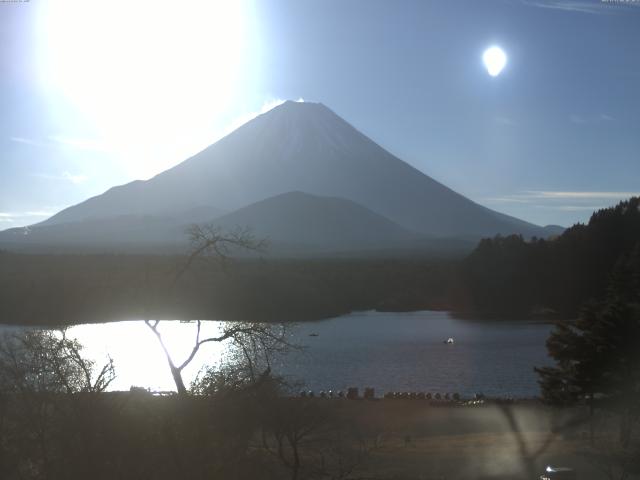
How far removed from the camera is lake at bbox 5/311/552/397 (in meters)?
27.8

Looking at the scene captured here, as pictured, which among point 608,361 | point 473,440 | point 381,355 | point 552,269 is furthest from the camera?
point 552,269

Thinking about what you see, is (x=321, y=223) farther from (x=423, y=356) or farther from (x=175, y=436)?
(x=175, y=436)

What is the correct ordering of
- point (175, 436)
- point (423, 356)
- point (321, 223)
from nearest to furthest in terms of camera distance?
point (175, 436) → point (423, 356) → point (321, 223)

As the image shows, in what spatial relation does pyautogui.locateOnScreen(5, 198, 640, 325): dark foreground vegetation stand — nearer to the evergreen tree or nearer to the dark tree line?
the dark tree line

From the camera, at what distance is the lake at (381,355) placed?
27.8 meters

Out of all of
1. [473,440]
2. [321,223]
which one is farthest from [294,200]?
[473,440]

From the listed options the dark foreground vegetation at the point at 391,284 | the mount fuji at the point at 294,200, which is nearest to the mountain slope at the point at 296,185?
the mount fuji at the point at 294,200

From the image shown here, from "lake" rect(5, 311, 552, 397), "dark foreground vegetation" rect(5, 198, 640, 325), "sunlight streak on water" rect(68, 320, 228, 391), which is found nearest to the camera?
"sunlight streak on water" rect(68, 320, 228, 391)

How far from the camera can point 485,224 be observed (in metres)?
186

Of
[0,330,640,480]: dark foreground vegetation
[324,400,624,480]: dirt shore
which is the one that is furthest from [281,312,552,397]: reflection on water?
[0,330,640,480]: dark foreground vegetation

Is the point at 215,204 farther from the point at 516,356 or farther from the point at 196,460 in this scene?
the point at 196,460

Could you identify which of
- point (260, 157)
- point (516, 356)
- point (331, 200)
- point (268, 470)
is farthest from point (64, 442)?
point (260, 157)

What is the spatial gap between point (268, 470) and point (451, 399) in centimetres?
1584

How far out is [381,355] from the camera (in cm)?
3581
